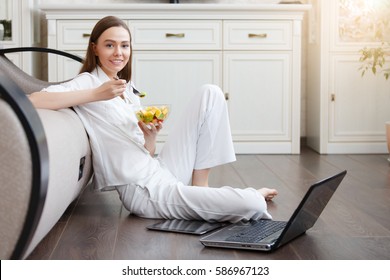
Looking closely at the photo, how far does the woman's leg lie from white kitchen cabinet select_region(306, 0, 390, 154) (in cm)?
223

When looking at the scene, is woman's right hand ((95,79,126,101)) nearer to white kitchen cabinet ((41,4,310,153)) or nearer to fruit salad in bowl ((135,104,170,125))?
fruit salad in bowl ((135,104,170,125))

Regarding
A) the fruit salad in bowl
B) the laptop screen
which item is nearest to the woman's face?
the fruit salad in bowl

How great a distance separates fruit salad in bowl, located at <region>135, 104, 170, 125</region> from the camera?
2.38 m

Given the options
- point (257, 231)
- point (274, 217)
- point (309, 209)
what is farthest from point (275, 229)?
point (274, 217)

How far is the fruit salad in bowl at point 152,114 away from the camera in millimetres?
2377

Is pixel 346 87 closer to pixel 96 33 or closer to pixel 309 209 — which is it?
pixel 96 33

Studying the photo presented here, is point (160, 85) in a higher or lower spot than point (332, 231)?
higher

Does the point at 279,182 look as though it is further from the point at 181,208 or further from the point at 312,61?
the point at 312,61

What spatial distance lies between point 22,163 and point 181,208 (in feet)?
3.08

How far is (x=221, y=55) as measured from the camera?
4.58 m

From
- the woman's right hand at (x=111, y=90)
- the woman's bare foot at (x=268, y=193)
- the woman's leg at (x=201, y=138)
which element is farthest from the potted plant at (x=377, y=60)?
the woman's right hand at (x=111, y=90)

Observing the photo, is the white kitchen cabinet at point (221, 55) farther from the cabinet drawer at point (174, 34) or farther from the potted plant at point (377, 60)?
the potted plant at point (377, 60)

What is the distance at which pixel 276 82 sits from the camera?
4641 mm

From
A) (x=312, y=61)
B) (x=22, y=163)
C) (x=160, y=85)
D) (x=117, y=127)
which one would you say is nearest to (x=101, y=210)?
(x=117, y=127)
